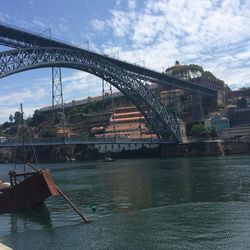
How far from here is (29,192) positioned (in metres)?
30.6

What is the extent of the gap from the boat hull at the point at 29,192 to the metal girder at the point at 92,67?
130 feet

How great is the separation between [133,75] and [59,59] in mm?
29630

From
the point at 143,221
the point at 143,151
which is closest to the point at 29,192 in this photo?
the point at 143,221

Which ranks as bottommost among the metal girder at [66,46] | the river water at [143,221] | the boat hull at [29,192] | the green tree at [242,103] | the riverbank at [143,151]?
the river water at [143,221]

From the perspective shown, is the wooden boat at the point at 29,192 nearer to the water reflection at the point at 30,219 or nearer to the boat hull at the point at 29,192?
the boat hull at the point at 29,192

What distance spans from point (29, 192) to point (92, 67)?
205 ft

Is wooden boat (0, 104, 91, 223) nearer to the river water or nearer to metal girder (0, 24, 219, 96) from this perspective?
the river water

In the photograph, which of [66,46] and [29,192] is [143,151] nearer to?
[66,46]

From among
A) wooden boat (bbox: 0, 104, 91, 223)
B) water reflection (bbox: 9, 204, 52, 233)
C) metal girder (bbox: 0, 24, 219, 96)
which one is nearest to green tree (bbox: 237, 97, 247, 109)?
metal girder (bbox: 0, 24, 219, 96)

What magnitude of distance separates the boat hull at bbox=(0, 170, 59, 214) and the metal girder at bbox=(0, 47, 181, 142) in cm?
3967

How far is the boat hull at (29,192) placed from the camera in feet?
97.7

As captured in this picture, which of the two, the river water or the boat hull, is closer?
the river water

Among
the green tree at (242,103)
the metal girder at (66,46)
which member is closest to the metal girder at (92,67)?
the metal girder at (66,46)

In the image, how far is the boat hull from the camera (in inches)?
1172
